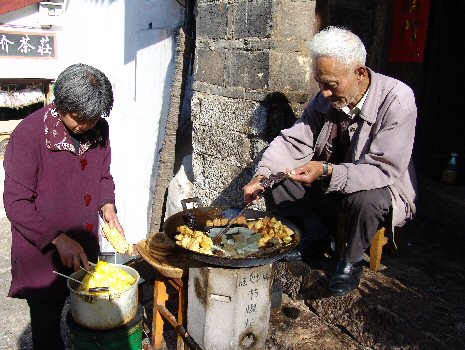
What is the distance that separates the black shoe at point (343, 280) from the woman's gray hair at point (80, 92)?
7.67 ft

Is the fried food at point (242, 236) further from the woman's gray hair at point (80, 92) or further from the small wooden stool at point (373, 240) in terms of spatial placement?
the woman's gray hair at point (80, 92)

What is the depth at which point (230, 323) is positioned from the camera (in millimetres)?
3469

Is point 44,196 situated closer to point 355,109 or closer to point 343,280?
point 343,280

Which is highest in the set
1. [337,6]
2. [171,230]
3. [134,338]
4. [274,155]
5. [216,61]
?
[337,6]

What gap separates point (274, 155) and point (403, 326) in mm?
1886

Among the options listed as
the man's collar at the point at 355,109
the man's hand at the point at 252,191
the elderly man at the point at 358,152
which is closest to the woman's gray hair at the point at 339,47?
the elderly man at the point at 358,152

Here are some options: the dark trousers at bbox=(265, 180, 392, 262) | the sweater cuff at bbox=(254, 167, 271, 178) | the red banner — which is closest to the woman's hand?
the sweater cuff at bbox=(254, 167, 271, 178)

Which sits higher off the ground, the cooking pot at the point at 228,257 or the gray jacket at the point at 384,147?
the gray jacket at the point at 384,147

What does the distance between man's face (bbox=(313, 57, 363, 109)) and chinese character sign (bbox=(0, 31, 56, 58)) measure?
7.82m

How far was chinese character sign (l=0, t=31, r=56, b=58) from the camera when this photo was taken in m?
9.23

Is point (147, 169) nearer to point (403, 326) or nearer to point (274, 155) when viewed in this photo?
point (274, 155)

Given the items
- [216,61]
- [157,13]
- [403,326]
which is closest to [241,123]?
[216,61]

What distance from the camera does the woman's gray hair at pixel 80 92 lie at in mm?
2975

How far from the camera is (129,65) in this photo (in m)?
8.42
